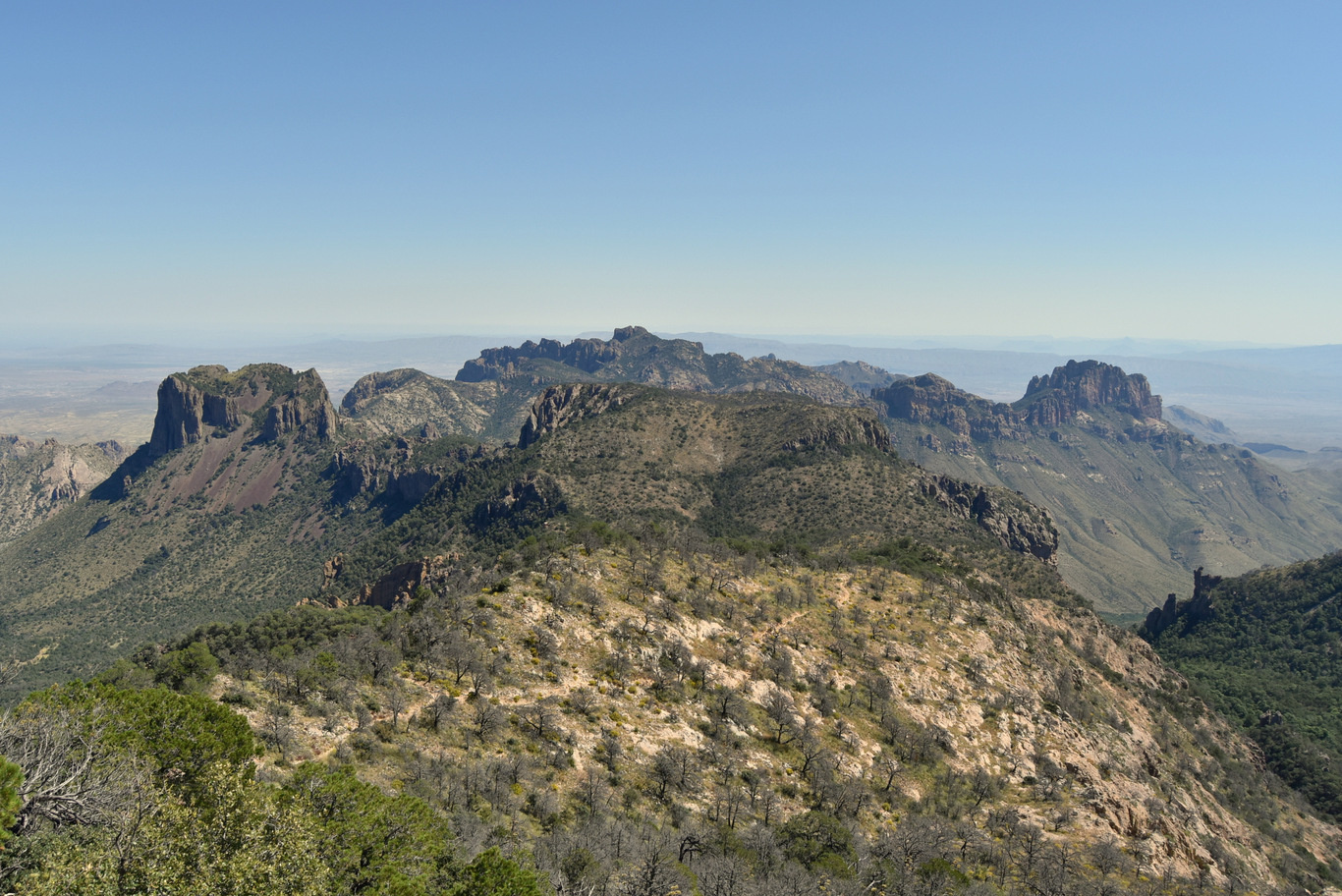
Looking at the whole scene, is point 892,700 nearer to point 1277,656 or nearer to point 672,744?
point 672,744

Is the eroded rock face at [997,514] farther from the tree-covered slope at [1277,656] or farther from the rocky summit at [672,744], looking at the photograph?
the rocky summit at [672,744]

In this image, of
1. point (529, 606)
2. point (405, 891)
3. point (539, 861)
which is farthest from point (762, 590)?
point (405, 891)

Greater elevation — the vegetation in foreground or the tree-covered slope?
the vegetation in foreground

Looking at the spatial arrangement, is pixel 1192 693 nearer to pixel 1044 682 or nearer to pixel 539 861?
pixel 1044 682

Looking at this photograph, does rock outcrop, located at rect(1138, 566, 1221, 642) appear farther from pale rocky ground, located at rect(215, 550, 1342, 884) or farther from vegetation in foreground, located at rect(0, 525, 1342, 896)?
vegetation in foreground, located at rect(0, 525, 1342, 896)

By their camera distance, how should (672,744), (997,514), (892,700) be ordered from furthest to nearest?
(997,514) < (892,700) < (672,744)

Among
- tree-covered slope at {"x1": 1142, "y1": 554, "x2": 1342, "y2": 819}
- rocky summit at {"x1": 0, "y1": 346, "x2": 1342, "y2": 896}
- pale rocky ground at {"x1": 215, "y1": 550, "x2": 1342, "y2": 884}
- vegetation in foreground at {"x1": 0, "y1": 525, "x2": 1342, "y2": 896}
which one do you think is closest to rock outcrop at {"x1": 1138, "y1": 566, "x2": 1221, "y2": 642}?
tree-covered slope at {"x1": 1142, "y1": 554, "x2": 1342, "y2": 819}

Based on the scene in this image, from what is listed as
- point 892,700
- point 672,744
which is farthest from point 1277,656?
point 672,744

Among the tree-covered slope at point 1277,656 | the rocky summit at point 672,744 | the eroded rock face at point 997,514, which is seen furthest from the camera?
the eroded rock face at point 997,514

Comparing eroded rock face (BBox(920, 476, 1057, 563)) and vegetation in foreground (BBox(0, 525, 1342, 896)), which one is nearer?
vegetation in foreground (BBox(0, 525, 1342, 896))

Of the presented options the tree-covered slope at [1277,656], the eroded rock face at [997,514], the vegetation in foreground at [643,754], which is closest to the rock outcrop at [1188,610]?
the tree-covered slope at [1277,656]

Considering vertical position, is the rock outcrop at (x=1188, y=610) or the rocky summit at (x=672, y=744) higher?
the rocky summit at (x=672, y=744)

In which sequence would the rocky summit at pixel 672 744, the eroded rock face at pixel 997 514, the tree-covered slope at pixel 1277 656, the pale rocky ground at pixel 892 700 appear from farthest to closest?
1. the eroded rock face at pixel 997 514
2. the tree-covered slope at pixel 1277 656
3. the pale rocky ground at pixel 892 700
4. the rocky summit at pixel 672 744

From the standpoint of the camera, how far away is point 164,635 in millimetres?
152375
